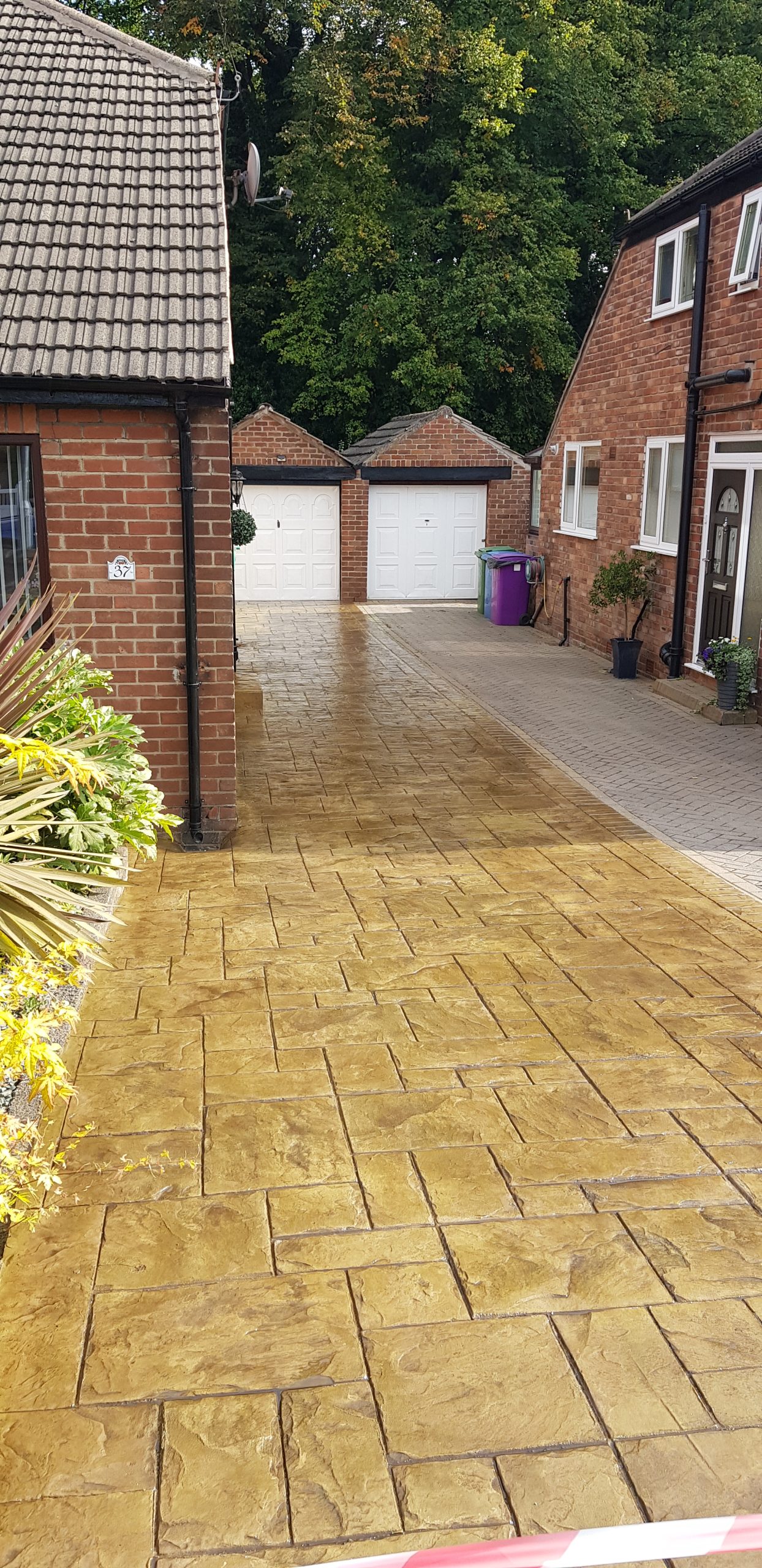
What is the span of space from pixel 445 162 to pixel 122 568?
74.0 feet

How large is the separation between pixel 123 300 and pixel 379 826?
12.7 ft

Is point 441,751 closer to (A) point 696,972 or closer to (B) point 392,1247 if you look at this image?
(A) point 696,972

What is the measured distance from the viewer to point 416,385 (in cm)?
2744

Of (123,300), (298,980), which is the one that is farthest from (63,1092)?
(123,300)

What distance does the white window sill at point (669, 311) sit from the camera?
14.3m

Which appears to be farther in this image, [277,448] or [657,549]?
[277,448]

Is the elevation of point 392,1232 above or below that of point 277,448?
below

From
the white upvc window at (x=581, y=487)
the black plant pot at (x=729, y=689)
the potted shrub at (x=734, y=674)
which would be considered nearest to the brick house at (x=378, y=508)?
the white upvc window at (x=581, y=487)

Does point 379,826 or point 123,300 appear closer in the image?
point 123,300

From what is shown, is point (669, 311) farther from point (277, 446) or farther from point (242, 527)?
point (277, 446)

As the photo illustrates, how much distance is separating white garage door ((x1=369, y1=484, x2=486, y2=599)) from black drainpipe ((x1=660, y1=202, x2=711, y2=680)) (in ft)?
34.1

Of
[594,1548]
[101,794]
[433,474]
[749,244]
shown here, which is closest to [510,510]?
[433,474]

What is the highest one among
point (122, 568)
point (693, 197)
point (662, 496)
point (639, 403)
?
point (693, 197)

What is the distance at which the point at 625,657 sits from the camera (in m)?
15.7
